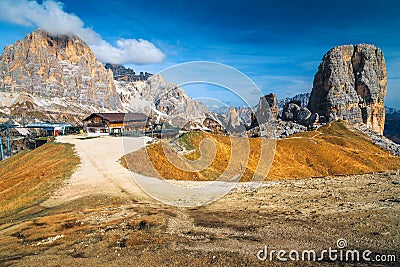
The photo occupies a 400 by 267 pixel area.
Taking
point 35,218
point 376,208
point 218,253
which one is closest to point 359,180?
point 376,208

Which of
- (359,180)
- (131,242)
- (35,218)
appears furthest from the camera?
(359,180)

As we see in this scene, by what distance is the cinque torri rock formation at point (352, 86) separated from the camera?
131 metres

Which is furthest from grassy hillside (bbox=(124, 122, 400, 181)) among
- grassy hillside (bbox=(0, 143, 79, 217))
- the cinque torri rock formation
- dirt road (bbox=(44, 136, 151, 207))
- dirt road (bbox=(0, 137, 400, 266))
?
the cinque torri rock formation

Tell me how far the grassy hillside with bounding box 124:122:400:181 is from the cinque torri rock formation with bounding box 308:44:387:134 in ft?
206

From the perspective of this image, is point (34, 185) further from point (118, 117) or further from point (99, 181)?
point (118, 117)

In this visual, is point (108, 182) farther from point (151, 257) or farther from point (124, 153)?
point (151, 257)

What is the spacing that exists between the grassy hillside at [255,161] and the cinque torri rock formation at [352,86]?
6272cm

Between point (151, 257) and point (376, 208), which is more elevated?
point (376, 208)

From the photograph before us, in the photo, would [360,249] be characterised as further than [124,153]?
No

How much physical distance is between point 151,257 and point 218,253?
2543mm

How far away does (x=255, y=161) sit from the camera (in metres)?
45.5

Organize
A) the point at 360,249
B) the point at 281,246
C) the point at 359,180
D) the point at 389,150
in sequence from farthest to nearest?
1. the point at 389,150
2. the point at 359,180
3. the point at 281,246
4. the point at 360,249

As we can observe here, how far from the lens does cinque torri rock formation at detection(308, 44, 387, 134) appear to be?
131 m

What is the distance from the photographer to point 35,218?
16.2 metres
